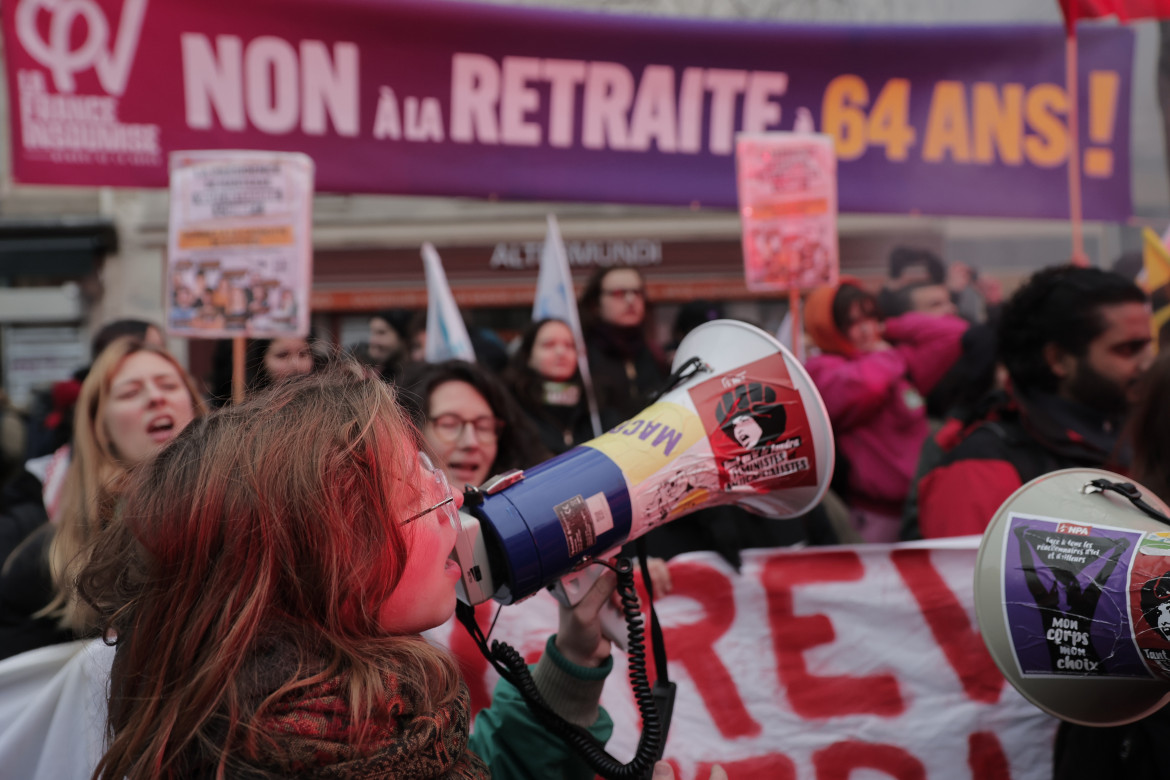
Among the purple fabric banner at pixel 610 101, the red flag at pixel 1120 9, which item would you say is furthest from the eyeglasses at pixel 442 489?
the red flag at pixel 1120 9

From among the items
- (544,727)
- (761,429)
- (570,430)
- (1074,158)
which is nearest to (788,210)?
(570,430)

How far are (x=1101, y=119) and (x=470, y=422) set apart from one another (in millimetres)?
3452

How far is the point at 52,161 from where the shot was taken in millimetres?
3709

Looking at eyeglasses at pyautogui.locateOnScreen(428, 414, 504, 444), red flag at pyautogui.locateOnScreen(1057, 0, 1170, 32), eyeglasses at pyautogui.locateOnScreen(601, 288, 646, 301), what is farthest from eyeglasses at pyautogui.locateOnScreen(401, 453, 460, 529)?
red flag at pyautogui.locateOnScreen(1057, 0, 1170, 32)

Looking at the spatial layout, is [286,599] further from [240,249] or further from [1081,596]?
[240,249]

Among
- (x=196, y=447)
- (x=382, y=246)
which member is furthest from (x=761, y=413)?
(x=382, y=246)

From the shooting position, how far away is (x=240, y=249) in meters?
3.09

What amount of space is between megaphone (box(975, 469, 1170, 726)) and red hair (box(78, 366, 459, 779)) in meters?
0.84

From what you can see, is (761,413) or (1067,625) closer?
(1067,625)

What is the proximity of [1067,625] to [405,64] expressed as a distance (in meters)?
3.61

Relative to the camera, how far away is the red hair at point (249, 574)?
3.36ft

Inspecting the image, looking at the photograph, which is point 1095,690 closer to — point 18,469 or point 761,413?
point 761,413

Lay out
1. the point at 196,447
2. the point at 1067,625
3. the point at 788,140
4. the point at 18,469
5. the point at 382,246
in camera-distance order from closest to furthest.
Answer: the point at 196,447 → the point at 1067,625 → the point at 18,469 → the point at 788,140 → the point at 382,246

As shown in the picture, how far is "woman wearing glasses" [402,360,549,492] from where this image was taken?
241cm
